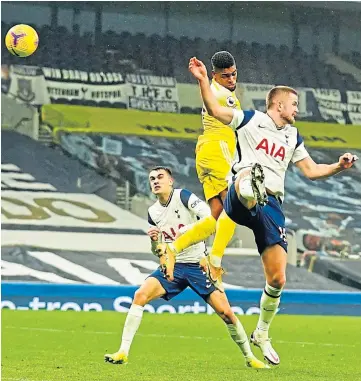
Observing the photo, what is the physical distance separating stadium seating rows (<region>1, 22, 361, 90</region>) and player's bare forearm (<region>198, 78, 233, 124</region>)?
15.4 m

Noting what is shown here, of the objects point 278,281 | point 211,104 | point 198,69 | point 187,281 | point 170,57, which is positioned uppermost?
point 170,57

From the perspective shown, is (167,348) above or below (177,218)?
below

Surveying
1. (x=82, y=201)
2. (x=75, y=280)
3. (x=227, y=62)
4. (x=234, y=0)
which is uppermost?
(x=234, y=0)

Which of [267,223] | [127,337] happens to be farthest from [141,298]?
[267,223]

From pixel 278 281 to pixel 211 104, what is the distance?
186 cm

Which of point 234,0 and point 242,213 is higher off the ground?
point 234,0

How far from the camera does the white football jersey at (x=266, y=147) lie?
764 cm

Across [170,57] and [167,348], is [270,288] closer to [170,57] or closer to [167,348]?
[167,348]

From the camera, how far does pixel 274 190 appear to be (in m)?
7.75

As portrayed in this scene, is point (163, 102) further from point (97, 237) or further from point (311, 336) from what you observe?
point (311, 336)

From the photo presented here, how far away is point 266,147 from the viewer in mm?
7707

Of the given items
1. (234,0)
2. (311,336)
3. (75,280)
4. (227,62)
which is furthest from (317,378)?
(234,0)

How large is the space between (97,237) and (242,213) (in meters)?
13.8

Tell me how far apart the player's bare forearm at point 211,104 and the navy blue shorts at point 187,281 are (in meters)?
2.07
